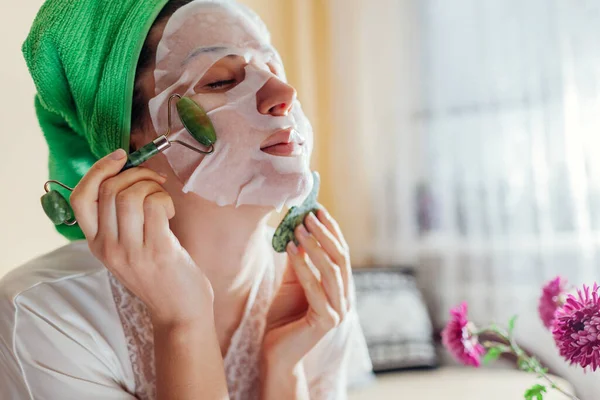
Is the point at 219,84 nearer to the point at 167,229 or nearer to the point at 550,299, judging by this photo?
the point at 167,229

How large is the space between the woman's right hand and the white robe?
0.12 m

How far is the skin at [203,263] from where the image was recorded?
66cm

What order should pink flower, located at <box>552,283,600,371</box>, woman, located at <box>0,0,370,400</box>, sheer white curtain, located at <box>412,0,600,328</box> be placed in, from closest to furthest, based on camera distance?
pink flower, located at <box>552,283,600,371</box>
woman, located at <box>0,0,370,400</box>
sheer white curtain, located at <box>412,0,600,328</box>

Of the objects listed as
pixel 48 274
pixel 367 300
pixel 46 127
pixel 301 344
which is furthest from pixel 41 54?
pixel 367 300

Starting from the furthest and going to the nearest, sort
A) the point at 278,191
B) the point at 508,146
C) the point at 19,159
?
1. the point at 508,146
2. the point at 19,159
3. the point at 278,191

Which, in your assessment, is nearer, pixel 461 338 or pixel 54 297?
pixel 54 297

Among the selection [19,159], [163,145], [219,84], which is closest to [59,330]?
[163,145]

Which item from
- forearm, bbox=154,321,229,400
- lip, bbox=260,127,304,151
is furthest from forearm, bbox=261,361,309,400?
lip, bbox=260,127,304,151

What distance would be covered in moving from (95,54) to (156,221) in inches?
10.6

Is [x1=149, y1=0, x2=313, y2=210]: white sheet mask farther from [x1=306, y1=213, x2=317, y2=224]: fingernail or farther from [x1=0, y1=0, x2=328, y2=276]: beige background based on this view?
[x1=0, y1=0, x2=328, y2=276]: beige background

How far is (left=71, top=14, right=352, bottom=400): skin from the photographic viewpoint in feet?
2.17

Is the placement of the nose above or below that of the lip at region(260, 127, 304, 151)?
above

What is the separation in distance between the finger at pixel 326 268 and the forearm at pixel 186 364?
191 millimetres

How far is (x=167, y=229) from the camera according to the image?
2.25 feet
